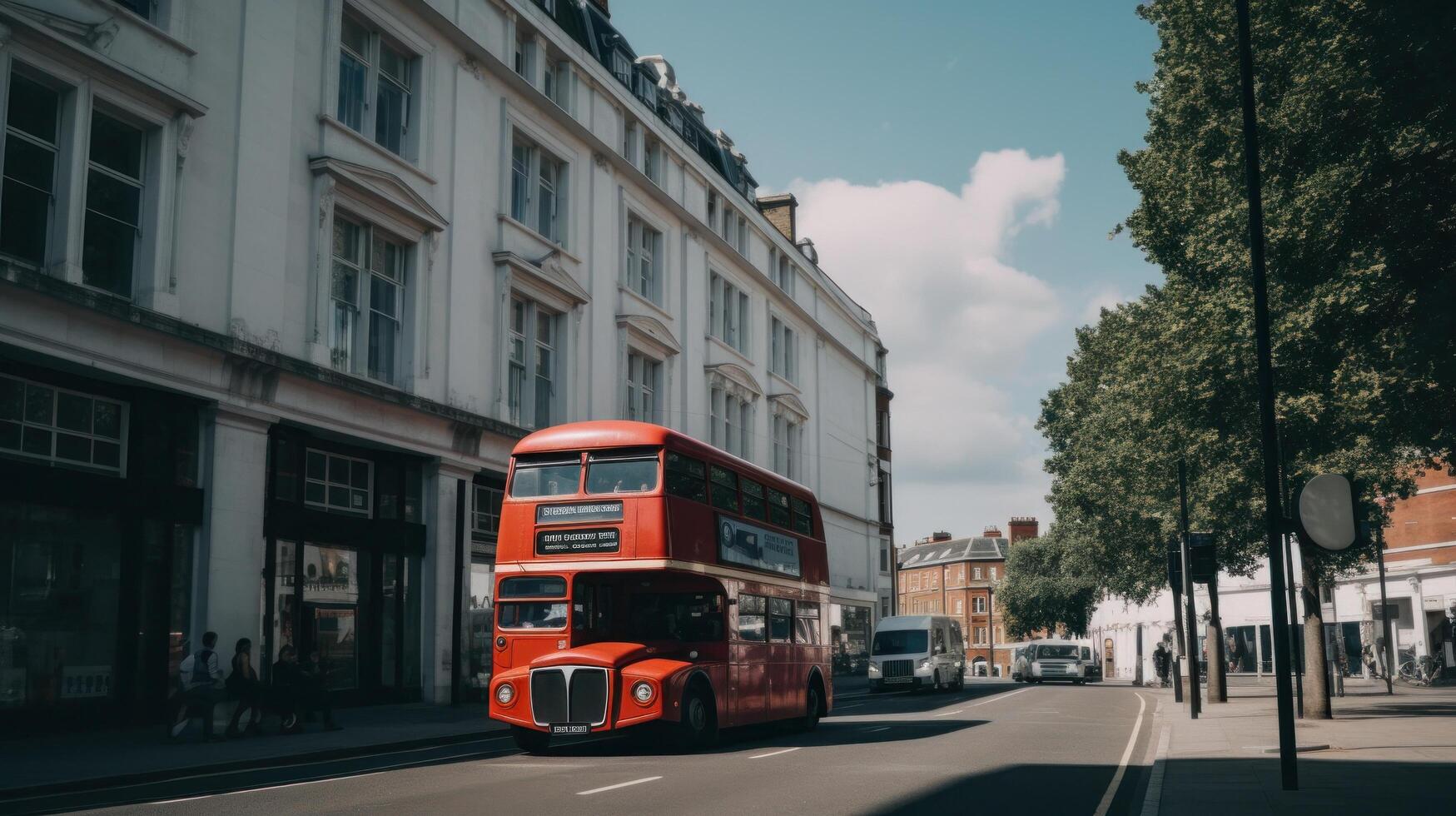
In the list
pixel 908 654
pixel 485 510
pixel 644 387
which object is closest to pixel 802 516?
pixel 485 510

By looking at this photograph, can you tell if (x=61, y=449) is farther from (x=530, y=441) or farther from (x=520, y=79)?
(x=520, y=79)

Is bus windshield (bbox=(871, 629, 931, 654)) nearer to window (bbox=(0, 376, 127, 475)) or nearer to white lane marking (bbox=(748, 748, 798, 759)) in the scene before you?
white lane marking (bbox=(748, 748, 798, 759))

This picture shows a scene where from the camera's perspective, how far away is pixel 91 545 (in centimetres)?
1822

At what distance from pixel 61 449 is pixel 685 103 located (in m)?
32.3

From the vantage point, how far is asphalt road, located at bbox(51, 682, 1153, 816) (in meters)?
10.6

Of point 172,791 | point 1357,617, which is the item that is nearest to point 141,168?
point 172,791

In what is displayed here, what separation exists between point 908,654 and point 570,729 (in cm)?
2459

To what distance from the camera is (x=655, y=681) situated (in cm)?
1570

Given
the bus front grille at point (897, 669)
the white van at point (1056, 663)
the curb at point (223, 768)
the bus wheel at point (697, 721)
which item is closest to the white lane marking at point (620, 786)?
the bus wheel at point (697, 721)

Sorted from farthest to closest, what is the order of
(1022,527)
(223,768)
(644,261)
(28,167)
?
(1022,527) → (644,261) → (28,167) → (223,768)

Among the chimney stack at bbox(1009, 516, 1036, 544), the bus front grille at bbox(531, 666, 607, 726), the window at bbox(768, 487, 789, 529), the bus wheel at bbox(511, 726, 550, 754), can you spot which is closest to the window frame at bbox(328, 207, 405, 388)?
the window at bbox(768, 487, 789, 529)

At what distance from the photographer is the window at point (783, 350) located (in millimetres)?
51875

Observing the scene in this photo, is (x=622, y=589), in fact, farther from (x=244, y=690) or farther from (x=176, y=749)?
(x=176, y=749)

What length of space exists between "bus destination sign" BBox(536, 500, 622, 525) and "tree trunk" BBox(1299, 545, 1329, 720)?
1136cm
